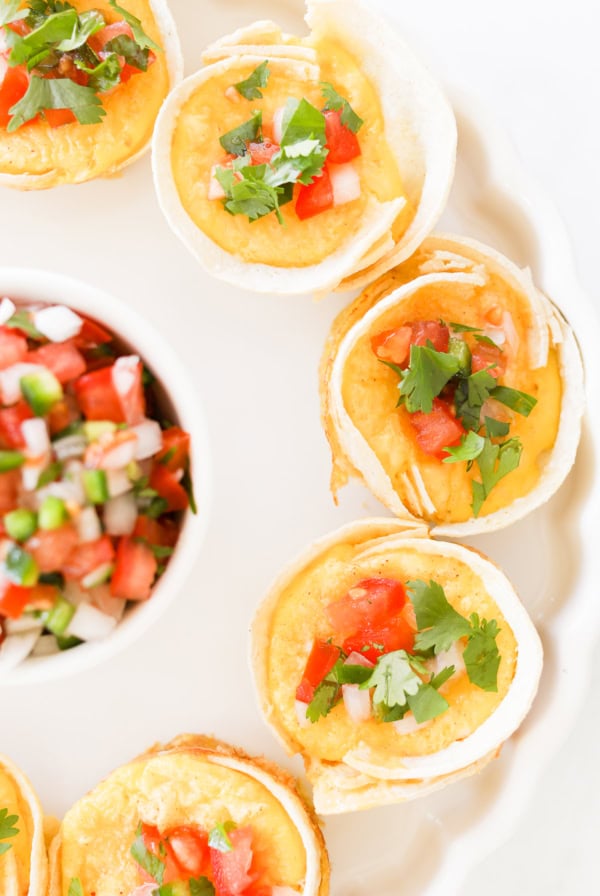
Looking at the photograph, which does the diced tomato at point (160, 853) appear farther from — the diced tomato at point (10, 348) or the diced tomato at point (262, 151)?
the diced tomato at point (262, 151)

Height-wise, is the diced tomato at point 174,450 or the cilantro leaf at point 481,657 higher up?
the diced tomato at point 174,450

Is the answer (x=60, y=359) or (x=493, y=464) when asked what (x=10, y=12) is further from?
(x=493, y=464)

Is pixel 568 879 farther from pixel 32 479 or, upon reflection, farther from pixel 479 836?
pixel 32 479

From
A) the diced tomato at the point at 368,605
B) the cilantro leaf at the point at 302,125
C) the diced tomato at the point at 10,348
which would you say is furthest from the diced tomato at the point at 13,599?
the cilantro leaf at the point at 302,125

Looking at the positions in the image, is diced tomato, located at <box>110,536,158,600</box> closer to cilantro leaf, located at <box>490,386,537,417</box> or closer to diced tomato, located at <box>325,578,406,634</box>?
diced tomato, located at <box>325,578,406,634</box>

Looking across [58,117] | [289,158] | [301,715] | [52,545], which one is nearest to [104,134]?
[58,117]

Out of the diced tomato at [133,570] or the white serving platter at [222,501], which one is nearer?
the diced tomato at [133,570]

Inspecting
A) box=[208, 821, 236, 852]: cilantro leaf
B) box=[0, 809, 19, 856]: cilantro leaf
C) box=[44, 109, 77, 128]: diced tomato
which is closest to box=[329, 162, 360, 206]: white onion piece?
box=[44, 109, 77, 128]: diced tomato
